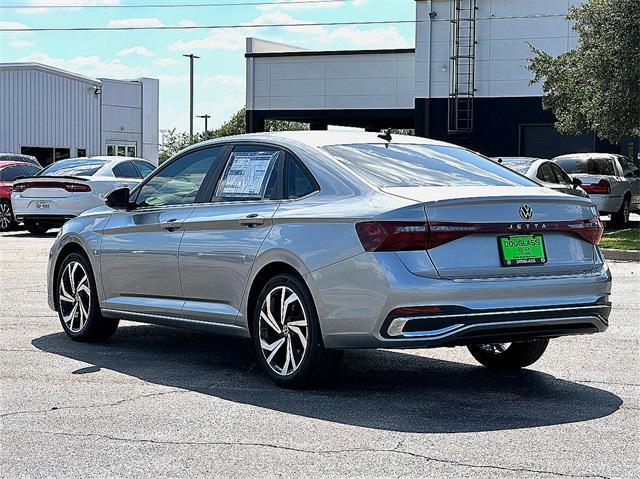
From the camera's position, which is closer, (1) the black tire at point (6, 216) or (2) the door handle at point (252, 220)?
(2) the door handle at point (252, 220)

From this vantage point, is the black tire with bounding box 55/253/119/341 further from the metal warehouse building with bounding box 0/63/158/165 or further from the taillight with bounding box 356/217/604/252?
the metal warehouse building with bounding box 0/63/158/165

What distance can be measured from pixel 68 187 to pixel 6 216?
12.8ft

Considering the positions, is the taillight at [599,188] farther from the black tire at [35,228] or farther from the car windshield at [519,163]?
the black tire at [35,228]

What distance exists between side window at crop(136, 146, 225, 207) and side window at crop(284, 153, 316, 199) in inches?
32.0

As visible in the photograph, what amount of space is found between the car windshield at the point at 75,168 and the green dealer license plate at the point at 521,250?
15783mm

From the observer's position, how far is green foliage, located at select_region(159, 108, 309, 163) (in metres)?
81.6

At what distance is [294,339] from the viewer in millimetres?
7031

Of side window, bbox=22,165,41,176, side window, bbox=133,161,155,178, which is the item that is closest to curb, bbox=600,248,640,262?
side window, bbox=133,161,155,178

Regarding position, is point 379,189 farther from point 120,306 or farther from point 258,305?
point 120,306

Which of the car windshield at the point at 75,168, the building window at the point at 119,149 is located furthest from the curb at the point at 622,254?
the building window at the point at 119,149

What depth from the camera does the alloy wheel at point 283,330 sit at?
6965 mm

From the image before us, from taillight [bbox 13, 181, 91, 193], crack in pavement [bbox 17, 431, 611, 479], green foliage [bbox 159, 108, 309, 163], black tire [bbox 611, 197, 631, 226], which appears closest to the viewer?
crack in pavement [bbox 17, 431, 611, 479]

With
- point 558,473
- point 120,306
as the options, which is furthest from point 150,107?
point 558,473

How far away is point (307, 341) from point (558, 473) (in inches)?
84.0
